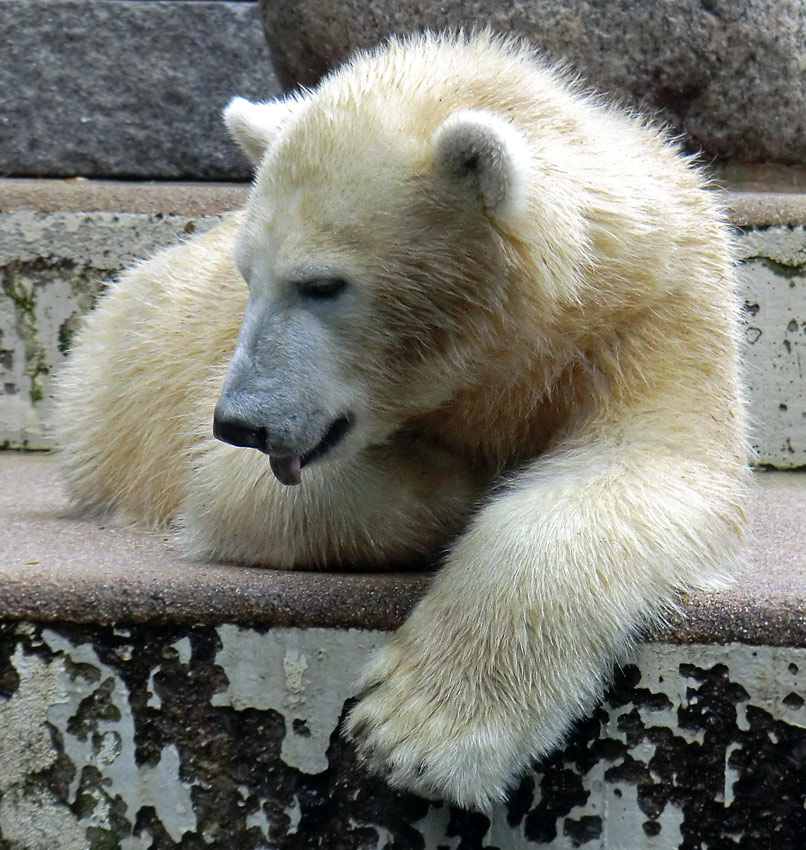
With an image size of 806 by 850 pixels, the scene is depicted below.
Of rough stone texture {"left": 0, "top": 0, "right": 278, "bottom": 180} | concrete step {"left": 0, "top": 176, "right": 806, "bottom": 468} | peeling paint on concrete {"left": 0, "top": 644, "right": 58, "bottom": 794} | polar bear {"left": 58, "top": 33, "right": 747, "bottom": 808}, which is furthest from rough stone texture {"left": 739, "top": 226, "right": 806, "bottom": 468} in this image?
rough stone texture {"left": 0, "top": 0, "right": 278, "bottom": 180}

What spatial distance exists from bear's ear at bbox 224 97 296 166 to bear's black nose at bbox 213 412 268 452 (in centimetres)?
50

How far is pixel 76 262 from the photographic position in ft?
8.74

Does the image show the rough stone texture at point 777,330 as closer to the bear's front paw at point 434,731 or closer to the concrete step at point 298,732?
the concrete step at point 298,732

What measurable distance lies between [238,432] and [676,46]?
1.70 m

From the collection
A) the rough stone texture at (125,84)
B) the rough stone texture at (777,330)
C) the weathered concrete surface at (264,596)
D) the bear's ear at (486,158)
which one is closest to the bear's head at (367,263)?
the bear's ear at (486,158)

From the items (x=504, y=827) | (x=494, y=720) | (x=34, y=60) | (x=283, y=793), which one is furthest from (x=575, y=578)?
(x=34, y=60)

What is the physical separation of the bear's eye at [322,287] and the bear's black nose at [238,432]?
0.17m

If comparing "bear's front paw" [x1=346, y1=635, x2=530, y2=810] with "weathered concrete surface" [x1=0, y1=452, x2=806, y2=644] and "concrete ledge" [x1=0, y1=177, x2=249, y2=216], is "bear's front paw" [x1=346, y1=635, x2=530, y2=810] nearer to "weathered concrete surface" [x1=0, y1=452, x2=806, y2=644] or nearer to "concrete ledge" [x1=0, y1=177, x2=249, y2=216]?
"weathered concrete surface" [x1=0, y1=452, x2=806, y2=644]

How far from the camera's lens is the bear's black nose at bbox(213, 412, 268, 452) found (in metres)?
1.31

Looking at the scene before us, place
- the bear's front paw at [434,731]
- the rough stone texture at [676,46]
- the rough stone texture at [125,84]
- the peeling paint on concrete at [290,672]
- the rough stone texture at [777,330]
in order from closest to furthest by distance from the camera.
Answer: the bear's front paw at [434,731] < the peeling paint on concrete at [290,672] < the rough stone texture at [777,330] < the rough stone texture at [676,46] < the rough stone texture at [125,84]

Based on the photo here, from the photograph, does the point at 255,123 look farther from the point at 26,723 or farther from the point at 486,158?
the point at 26,723

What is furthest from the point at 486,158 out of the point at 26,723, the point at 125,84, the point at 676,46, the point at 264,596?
the point at 125,84

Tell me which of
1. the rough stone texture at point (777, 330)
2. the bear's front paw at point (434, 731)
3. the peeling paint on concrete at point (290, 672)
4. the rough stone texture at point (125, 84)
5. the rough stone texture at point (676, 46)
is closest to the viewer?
the bear's front paw at point (434, 731)

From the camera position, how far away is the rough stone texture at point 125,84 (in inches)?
158
